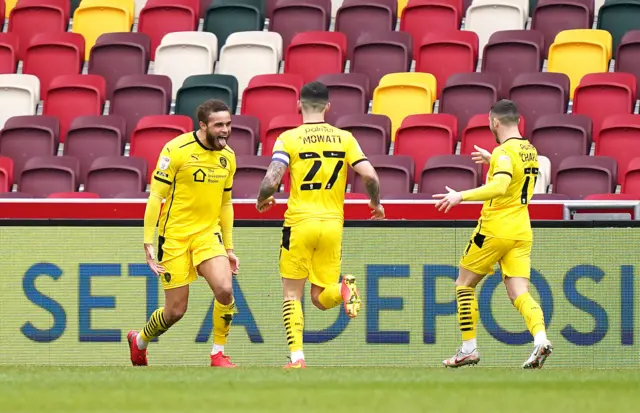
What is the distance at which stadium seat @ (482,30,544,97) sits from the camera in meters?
15.4

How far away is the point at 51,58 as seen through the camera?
16.4m

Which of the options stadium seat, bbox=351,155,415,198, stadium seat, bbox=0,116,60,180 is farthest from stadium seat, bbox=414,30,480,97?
stadium seat, bbox=0,116,60,180

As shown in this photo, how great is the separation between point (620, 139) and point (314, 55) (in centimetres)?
386

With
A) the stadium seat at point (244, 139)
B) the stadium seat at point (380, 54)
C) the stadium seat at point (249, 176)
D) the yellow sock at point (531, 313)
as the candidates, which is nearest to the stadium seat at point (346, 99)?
the stadium seat at point (380, 54)

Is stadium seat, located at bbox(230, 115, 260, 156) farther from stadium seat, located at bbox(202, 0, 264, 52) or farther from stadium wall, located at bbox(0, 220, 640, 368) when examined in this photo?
stadium wall, located at bbox(0, 220, 640, 368)

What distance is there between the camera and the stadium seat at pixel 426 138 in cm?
1420

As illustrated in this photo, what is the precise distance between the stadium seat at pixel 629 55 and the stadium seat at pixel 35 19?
6827 mm

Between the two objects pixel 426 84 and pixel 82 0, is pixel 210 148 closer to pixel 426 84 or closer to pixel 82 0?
pixel 426 84

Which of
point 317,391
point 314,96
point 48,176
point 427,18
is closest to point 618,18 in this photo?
point 427,18

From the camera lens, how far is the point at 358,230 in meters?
10.8

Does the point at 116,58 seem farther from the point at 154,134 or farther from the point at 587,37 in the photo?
the point at 587,37

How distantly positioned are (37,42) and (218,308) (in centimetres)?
772

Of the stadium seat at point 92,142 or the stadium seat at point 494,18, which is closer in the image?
the stadium seat at point 92,142

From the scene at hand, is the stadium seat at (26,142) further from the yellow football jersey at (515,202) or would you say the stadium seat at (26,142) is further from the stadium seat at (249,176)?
the yellow football jersey at (515,202)
